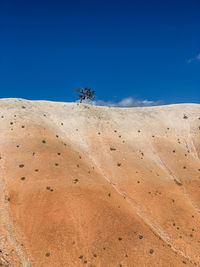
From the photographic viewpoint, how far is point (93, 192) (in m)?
24.2

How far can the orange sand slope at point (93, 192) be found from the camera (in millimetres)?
17750

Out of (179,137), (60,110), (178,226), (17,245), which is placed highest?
(60,110)

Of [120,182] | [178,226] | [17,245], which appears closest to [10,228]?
[17,245]

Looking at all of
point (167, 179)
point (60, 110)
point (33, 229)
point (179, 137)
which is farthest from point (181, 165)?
point (60, 110)

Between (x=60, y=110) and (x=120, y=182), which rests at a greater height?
(x=60, y=110)

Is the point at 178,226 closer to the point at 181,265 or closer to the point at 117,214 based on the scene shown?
the point at 181,265

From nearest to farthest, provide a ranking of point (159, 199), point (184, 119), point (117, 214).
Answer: point (117, 214) → point (159, 199) → point (184, 119)

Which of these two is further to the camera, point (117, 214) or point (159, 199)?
point (159, 199)

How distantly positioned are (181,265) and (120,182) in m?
12.8

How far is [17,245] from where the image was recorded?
16656 mm

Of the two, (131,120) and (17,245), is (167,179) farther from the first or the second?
(17,245)

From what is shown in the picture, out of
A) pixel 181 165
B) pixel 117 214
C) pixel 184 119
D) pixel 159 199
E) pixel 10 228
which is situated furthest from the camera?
pixel 184 119

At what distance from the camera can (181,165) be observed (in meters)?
35.9

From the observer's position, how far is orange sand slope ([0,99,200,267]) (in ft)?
58.2
